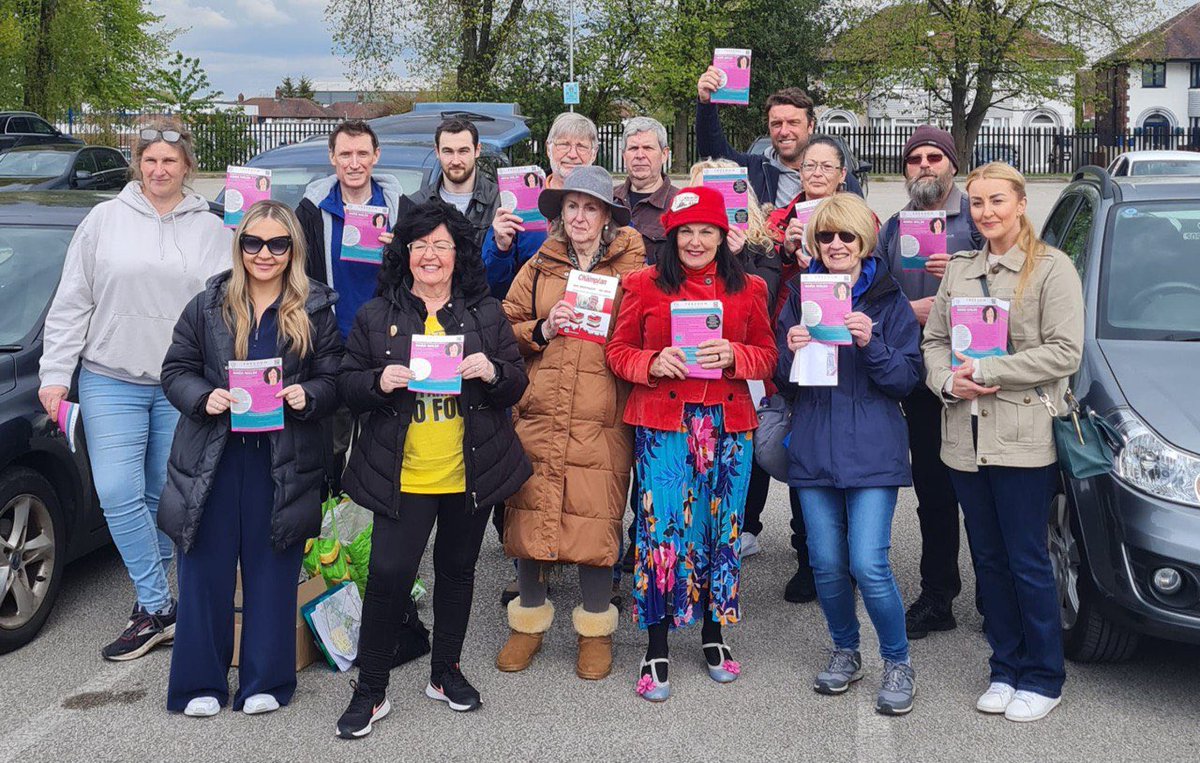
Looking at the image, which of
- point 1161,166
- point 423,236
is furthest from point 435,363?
point 1161,166

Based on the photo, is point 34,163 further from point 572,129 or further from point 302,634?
point 302,634

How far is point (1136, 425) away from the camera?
4.57 metres

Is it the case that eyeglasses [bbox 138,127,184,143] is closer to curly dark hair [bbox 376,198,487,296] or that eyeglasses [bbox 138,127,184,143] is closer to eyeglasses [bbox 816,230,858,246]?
curly dark hair [bbox 376,198,487,296]

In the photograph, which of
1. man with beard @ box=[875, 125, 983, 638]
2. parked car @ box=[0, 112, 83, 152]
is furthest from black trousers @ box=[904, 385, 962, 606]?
parked car @ box=[0, 112, 83, 152]

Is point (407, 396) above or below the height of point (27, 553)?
above

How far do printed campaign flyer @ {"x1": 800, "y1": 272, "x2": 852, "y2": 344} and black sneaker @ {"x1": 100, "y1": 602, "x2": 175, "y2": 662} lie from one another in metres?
2.97

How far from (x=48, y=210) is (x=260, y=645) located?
2928 millimetres

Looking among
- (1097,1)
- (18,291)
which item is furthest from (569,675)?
(1097,1)

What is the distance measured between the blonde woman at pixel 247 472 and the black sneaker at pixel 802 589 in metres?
2.45

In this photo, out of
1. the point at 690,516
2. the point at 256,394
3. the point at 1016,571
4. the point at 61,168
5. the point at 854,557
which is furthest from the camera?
the point at 61,168

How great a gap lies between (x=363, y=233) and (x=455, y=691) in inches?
79.1

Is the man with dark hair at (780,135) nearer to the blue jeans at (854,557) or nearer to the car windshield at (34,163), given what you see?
the blue jeans at (854,557)

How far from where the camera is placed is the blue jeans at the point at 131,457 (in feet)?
16.9

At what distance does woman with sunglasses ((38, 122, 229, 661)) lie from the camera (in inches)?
202
